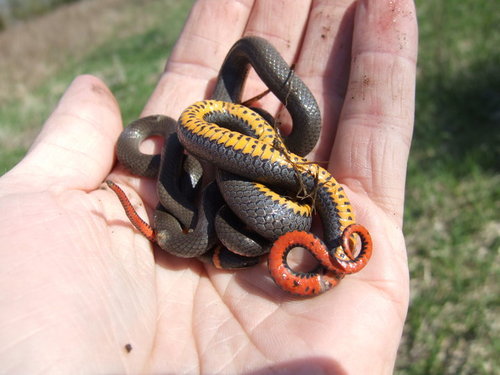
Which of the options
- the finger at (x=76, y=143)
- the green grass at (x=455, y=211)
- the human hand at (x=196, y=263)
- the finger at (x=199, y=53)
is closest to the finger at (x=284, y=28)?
the human hand at (x=196, y=263)

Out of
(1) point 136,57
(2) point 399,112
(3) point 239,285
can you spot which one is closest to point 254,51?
(2) point 399,112

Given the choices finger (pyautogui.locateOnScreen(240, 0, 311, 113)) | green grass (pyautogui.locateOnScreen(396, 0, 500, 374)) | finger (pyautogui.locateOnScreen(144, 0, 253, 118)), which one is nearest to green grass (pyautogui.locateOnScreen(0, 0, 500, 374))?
green grass (pyautogui.locateOnScreen(396, 0, 500, 374))

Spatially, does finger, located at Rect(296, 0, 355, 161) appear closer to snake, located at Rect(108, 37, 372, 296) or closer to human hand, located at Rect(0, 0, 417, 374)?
human hand, located at Rect(0, 0, 417, 374)

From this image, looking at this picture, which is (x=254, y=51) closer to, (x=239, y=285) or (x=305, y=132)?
(x=305, y=132)

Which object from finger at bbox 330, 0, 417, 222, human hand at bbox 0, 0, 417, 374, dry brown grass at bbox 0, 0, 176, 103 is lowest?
dry brown grass at bbox 0, 0, 176, 103

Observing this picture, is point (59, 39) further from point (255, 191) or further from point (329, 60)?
point (255, 191)
